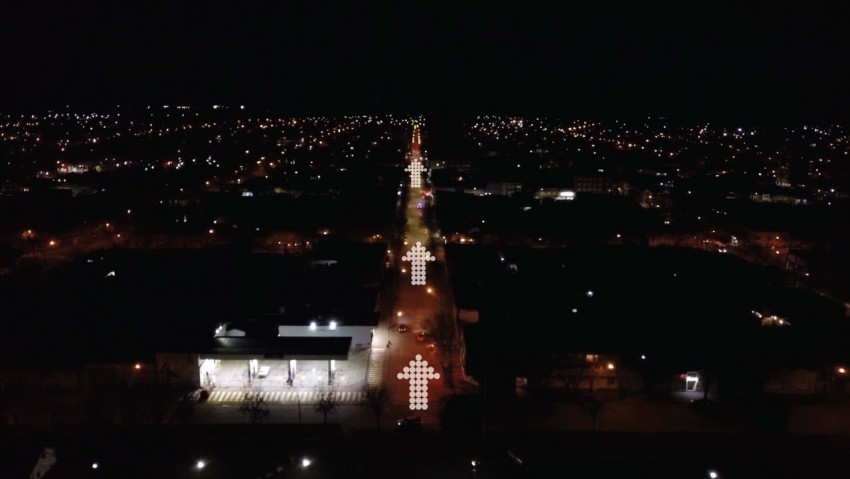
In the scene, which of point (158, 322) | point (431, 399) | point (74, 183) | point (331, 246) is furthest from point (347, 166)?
point (431, 399)

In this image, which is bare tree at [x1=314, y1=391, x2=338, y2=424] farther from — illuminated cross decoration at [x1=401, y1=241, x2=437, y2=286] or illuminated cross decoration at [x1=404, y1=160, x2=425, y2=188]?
illuminated cross decoration at [x1=404, y1=160, x2=425, y2=188]

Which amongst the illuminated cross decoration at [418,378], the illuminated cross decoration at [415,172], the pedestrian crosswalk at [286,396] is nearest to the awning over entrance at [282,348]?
the pedestrian crosswalk at [286,396]

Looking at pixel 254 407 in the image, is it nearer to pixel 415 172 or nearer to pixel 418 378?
pixel 418 378

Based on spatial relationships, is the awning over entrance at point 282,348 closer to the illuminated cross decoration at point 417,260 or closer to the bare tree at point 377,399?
the bare tree at point 377,399

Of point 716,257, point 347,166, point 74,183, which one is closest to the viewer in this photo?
point 716,257

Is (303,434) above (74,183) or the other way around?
the other way around

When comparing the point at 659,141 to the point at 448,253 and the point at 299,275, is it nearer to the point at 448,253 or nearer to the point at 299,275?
the point at 448,253
